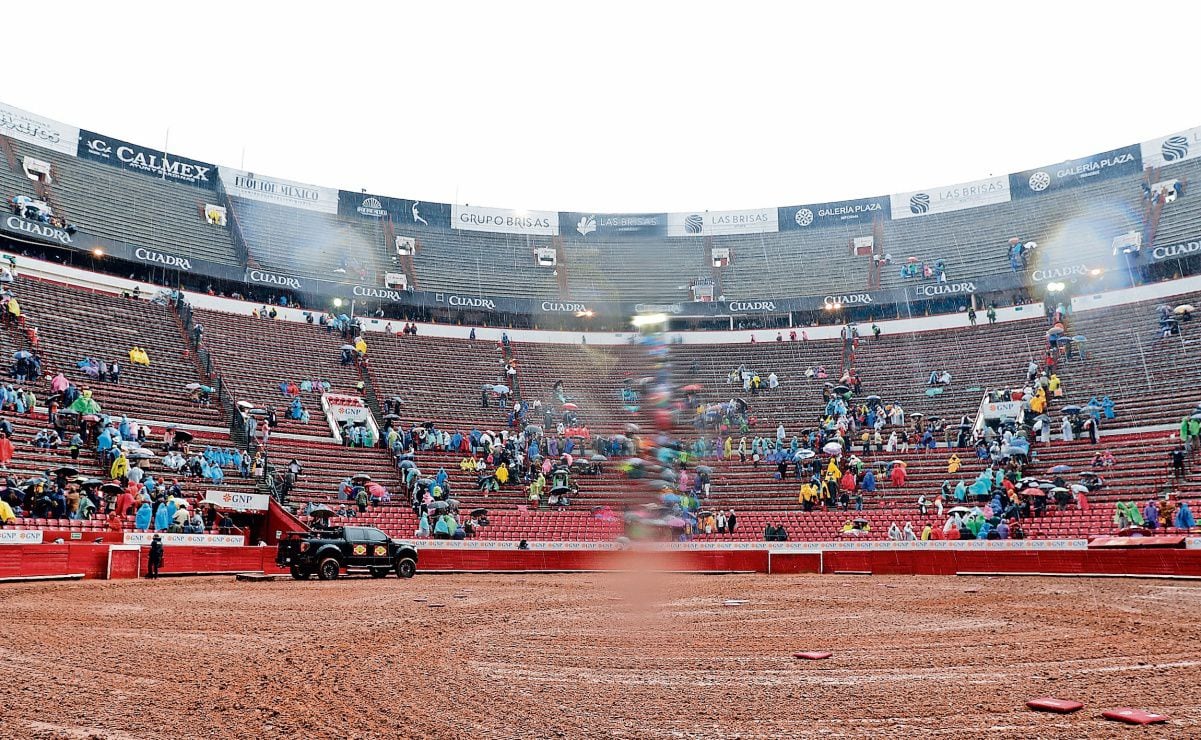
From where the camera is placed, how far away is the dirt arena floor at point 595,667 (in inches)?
236

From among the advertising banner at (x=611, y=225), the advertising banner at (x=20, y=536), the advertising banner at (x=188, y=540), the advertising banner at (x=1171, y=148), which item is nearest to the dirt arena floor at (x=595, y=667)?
the advertising banner at (x=20, y=536)

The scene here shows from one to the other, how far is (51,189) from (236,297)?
10116 mm

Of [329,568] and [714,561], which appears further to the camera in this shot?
[714,561]

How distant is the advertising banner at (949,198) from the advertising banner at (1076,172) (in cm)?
90

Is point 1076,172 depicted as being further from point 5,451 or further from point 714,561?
point 5,451

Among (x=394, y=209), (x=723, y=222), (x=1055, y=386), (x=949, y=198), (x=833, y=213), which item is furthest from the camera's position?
(x=723, y=222)

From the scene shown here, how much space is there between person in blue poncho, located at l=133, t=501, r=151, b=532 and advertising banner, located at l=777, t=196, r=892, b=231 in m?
42.4

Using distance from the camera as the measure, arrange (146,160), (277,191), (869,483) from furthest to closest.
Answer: (277,191)
(146,160)
(869,483)

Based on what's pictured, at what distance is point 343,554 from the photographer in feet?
77.8

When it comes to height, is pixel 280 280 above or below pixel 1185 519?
above

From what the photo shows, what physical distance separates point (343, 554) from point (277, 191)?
113 feet

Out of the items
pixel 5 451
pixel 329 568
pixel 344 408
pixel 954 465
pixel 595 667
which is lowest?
pixel 329 568

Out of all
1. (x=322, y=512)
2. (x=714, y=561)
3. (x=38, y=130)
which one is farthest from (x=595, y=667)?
(x=38, y=130)

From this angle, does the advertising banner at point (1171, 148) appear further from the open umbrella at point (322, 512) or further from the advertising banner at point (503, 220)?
the open umbrella at point (322, 512)
